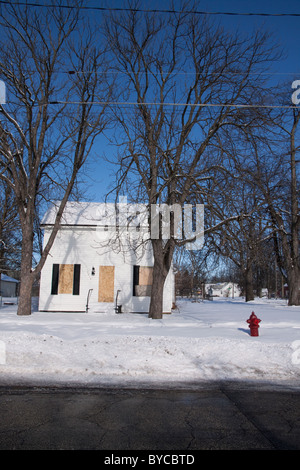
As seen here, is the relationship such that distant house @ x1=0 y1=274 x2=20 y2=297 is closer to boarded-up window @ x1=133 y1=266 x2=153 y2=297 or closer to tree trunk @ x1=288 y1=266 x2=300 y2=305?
boarded-up window @ x1=133 y1=266 x2=153 y2=297

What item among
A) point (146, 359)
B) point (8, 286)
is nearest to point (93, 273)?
point (146, 359)

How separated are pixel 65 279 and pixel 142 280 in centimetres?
410

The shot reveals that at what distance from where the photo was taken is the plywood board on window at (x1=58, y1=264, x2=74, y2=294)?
19703 mm

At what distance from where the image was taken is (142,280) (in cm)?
1970

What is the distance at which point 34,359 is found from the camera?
782cm

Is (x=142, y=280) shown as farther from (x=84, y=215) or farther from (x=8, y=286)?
(x=8, y=286)

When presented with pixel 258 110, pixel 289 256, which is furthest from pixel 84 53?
pixel 289 256

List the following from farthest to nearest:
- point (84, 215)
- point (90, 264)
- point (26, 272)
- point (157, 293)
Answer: point (84, 215), point (90, 264), point (26, 272), point (157, 293)

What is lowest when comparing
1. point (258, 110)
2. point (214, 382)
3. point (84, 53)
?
point (214, 382)

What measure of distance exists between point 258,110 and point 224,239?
5.06m

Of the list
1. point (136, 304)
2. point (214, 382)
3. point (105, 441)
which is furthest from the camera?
point (136, 304)

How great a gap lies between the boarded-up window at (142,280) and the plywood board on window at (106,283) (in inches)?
47.8
